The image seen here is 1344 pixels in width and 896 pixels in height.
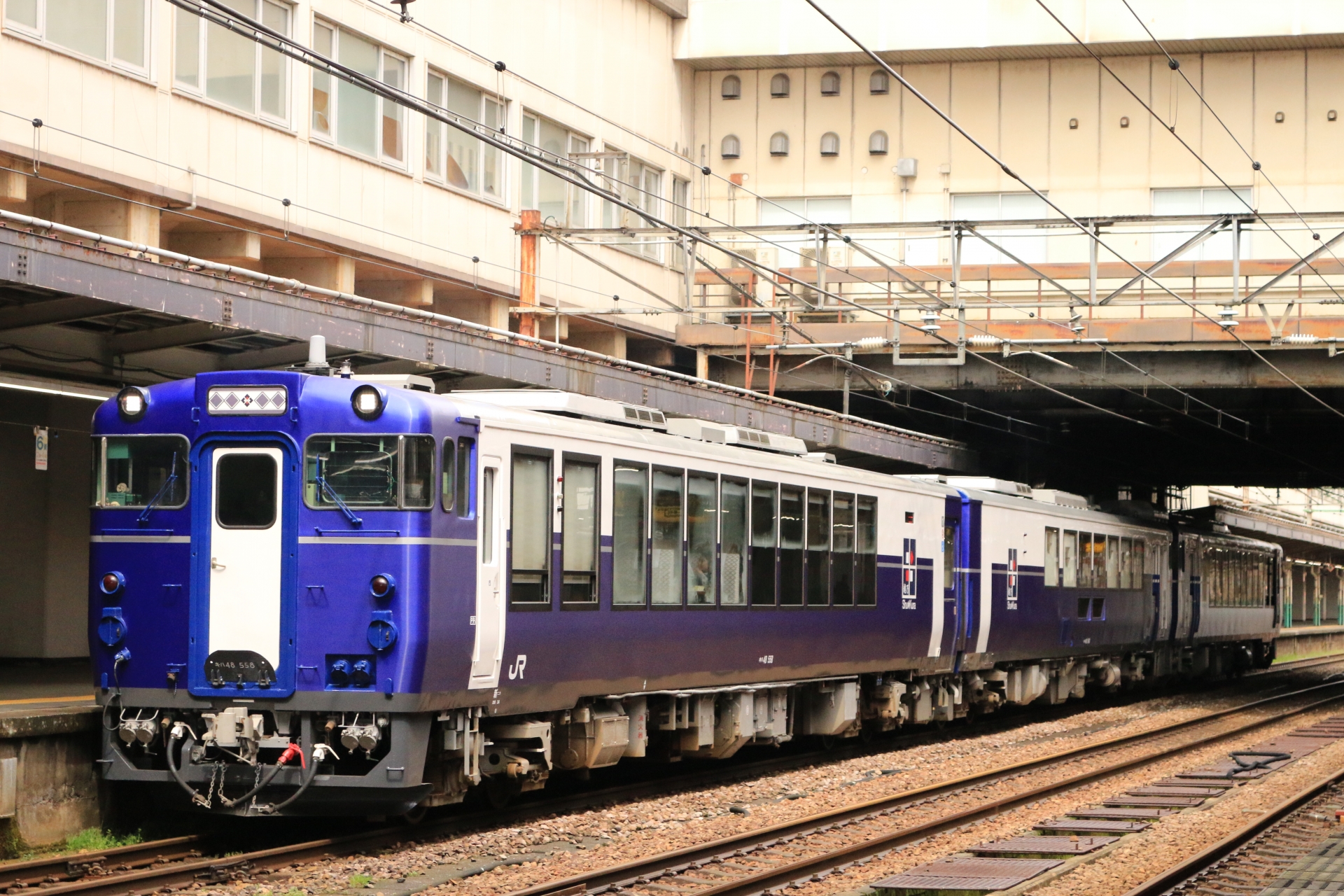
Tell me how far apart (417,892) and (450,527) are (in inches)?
94.0

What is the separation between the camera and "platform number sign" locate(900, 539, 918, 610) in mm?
17906

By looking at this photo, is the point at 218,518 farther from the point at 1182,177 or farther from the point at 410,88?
the point at 1182,177

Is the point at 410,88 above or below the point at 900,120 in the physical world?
below

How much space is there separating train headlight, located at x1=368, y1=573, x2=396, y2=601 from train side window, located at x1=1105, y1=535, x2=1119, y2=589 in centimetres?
1676

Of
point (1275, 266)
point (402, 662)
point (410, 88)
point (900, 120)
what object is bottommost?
point (402, 662)

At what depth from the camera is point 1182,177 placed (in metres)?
38.6

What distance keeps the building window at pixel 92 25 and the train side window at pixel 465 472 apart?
10949 mm

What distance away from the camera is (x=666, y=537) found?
13281 mm

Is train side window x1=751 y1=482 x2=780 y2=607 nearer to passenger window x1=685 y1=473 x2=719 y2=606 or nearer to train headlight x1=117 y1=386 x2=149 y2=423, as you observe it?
passenger window x1=685 y1=473 x2=719 y2=606

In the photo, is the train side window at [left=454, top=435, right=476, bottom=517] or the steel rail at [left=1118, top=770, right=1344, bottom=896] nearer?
the steel rail at [left=1118, top=770, right=1344, bottom=896]

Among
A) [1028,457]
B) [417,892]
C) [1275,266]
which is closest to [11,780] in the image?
[417,892]

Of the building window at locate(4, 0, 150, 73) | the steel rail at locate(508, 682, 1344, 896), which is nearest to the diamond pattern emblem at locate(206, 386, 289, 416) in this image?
the steel rail at locate(508, 682, 1344, 896)

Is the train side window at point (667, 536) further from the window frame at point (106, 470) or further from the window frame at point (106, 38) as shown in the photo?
the window frame at point (106, 38)


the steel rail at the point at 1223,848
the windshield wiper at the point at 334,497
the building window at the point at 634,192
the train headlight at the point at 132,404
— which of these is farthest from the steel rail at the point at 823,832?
the building window at the point at 634,192
